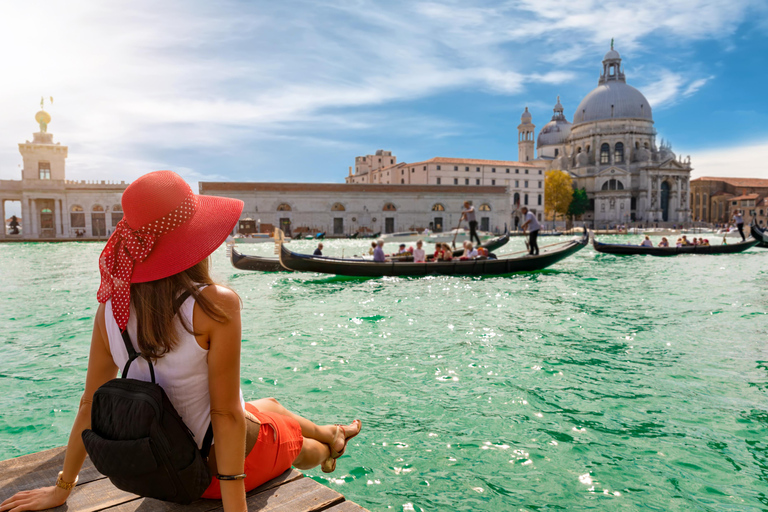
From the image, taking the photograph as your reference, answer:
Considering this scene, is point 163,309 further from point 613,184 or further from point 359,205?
point 613,184

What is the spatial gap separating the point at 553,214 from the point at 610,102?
744 inches

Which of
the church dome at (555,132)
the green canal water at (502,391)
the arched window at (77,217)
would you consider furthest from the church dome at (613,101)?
the green canal water at (502,391)

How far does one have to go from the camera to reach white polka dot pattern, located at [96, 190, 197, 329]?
4.82 feet

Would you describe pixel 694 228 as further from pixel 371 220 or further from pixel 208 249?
pixel 208 249

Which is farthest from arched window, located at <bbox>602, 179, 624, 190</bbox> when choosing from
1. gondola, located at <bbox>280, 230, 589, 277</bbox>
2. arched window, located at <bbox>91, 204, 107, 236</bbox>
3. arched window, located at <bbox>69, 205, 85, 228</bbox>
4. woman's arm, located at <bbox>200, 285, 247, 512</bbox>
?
woman's arm, located at <bbox>200, 285, 247, 512</bbox>

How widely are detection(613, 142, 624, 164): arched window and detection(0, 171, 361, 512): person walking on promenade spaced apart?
81.1 meters

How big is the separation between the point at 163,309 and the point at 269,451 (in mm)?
725

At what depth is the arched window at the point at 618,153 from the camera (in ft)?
240

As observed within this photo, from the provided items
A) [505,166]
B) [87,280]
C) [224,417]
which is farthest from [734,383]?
[505,166]

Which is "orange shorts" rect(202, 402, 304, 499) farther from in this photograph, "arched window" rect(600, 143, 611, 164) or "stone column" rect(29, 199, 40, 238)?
"arched window" rect(600, 143, 611, 164)

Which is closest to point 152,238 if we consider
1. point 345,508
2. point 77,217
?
point 345,508

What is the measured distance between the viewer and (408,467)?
356 centimetres

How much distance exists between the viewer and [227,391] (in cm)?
154

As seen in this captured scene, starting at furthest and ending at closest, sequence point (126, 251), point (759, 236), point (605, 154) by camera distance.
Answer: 1. point (605, 154)
2. point (759, 236)
3. point (126, 251)
